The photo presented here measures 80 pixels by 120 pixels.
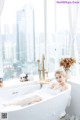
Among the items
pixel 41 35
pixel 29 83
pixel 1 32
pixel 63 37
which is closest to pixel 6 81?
pixel 29 83

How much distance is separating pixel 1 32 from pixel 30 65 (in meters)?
0.81

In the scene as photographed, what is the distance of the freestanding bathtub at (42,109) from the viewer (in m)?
Answer: 2.41

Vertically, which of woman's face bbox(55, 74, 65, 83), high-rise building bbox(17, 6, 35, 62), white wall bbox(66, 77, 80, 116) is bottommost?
white wall bbox(66, 77, 80, 116)

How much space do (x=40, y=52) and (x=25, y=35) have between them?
1.49ft

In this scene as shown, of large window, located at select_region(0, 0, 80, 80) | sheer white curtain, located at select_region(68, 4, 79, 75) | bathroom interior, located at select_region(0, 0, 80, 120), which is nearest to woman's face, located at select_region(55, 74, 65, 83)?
bathroom interior, located at select_region(0, 0, 80, 120)

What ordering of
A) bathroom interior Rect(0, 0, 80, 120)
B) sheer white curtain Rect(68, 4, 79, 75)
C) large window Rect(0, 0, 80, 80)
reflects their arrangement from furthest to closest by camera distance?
sheer white curtain Rect(68, 4, 79, 75)
large window Rect(0, 0, 80, 80)
bathroom interior Rect(0, 0, 80, 120)

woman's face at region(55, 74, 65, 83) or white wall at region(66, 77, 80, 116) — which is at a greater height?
woman's face at region(55, 74, 65, 83)

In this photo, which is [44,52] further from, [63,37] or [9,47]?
[9,47]

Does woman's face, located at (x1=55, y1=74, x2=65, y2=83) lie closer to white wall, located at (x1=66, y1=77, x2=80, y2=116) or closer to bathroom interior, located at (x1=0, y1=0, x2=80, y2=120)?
bathroom interior, located at (x1=0, y1=0, x2=80, y2=120)

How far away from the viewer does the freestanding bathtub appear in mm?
2408

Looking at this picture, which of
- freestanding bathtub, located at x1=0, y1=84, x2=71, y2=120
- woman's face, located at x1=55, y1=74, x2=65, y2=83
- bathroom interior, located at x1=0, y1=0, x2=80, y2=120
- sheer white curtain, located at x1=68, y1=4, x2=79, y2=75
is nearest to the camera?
freestanding bathtub, located at x1=0, y1=84, x2=71, y2=120

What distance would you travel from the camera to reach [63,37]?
396 centimetres

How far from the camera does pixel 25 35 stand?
3631 mm

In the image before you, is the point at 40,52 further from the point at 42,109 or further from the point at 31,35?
the point at 42,109
